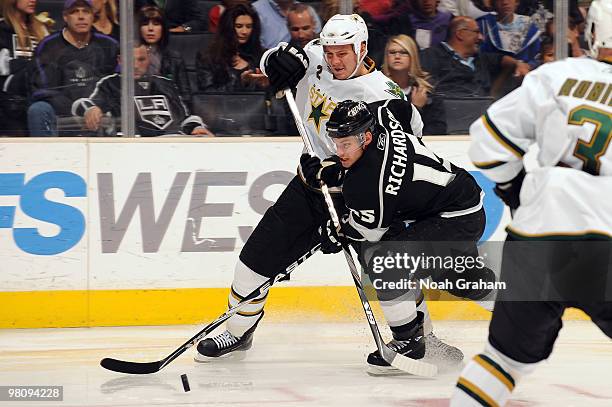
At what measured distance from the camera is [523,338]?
7.30 ft

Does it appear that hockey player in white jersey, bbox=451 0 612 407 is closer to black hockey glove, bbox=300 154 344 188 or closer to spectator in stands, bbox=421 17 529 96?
black hockey glove, bbox=300 154 344 188

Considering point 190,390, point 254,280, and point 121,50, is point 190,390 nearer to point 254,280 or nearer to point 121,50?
point 254,280

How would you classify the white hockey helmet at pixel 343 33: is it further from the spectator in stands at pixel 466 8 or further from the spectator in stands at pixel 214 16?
the spectator in stands at pixel 466 8

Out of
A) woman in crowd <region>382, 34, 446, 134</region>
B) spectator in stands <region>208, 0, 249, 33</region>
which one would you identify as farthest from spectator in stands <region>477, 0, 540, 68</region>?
spectator in stands <region>208, 0, 249, 33</region>

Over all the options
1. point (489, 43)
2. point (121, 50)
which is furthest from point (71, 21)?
point (489, 43)

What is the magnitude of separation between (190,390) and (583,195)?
1.63 metres

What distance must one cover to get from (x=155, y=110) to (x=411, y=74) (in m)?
1.19

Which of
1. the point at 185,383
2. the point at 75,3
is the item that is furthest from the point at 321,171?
the point at 75,3

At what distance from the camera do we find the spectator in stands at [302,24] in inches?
190

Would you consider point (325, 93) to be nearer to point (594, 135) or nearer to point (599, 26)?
point (599, 26)

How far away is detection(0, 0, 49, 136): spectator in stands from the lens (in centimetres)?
459

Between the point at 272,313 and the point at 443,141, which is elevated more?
the point at 443,141

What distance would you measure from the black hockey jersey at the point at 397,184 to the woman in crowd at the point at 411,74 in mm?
1157

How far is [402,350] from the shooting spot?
3654 millimetres
